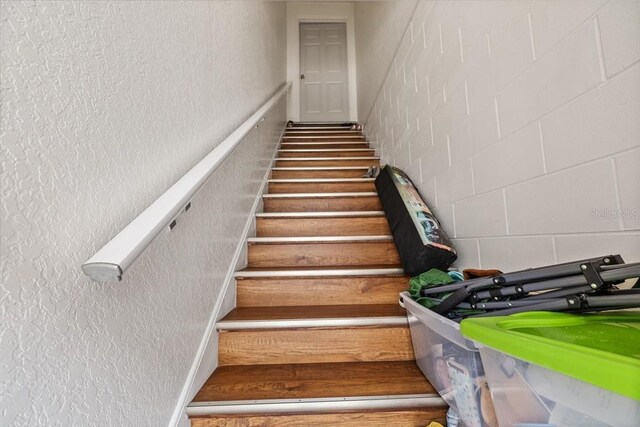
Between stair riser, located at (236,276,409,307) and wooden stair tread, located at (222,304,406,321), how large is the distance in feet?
0.13

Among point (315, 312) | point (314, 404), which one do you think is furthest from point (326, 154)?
point (314, 404)

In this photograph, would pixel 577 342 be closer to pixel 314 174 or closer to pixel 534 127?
pixel 534 127

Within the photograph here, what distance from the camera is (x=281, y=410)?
2.88 feet

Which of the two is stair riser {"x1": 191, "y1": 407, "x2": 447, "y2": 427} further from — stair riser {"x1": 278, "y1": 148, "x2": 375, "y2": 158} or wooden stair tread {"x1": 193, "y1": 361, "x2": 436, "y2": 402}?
stair riser {"x1": 278, "y1": 148, "x2": 375, "y2": 158}

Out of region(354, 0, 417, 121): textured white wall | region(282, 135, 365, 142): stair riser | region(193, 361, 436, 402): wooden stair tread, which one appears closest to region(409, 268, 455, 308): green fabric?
region(193, 361, 436, 402): wooden stair tread

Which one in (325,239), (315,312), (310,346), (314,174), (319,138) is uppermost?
(319,138)

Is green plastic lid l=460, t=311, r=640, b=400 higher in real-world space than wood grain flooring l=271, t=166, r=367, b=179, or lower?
lower

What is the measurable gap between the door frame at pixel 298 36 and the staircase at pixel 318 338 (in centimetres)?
359

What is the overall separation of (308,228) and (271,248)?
295 mm

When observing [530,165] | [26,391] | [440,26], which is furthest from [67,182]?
[440,26]

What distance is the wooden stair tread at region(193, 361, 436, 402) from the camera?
93cm

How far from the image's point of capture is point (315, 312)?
50.0 inches

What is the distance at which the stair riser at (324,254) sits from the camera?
1677 mm

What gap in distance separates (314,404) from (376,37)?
3496 mm
